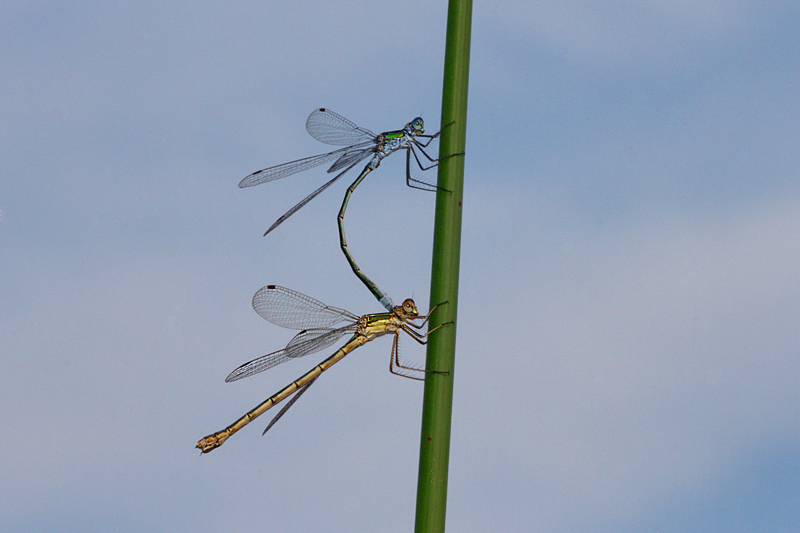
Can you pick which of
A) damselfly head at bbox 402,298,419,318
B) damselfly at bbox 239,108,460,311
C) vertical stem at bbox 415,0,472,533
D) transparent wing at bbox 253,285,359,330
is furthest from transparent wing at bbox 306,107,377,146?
vertical stem at bbox 415,0,472,533

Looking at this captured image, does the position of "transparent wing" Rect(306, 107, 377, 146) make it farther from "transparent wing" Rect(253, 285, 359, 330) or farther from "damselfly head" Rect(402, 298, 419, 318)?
"damselfly head" Rect(402, 298, 419, 318)

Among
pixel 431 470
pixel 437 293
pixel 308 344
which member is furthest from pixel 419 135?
pixel 431 470

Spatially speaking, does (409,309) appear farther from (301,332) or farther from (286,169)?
(286,169)

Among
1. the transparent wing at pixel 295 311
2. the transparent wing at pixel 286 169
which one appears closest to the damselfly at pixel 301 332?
the transparent wing at pixel 295 311

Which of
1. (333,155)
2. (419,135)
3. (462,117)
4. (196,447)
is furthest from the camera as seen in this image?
(333,155)

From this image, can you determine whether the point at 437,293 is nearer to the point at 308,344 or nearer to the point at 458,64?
the point at 458,64

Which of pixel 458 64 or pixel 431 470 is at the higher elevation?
pixel 458 64

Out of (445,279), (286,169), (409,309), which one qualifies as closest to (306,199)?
(286,169)
